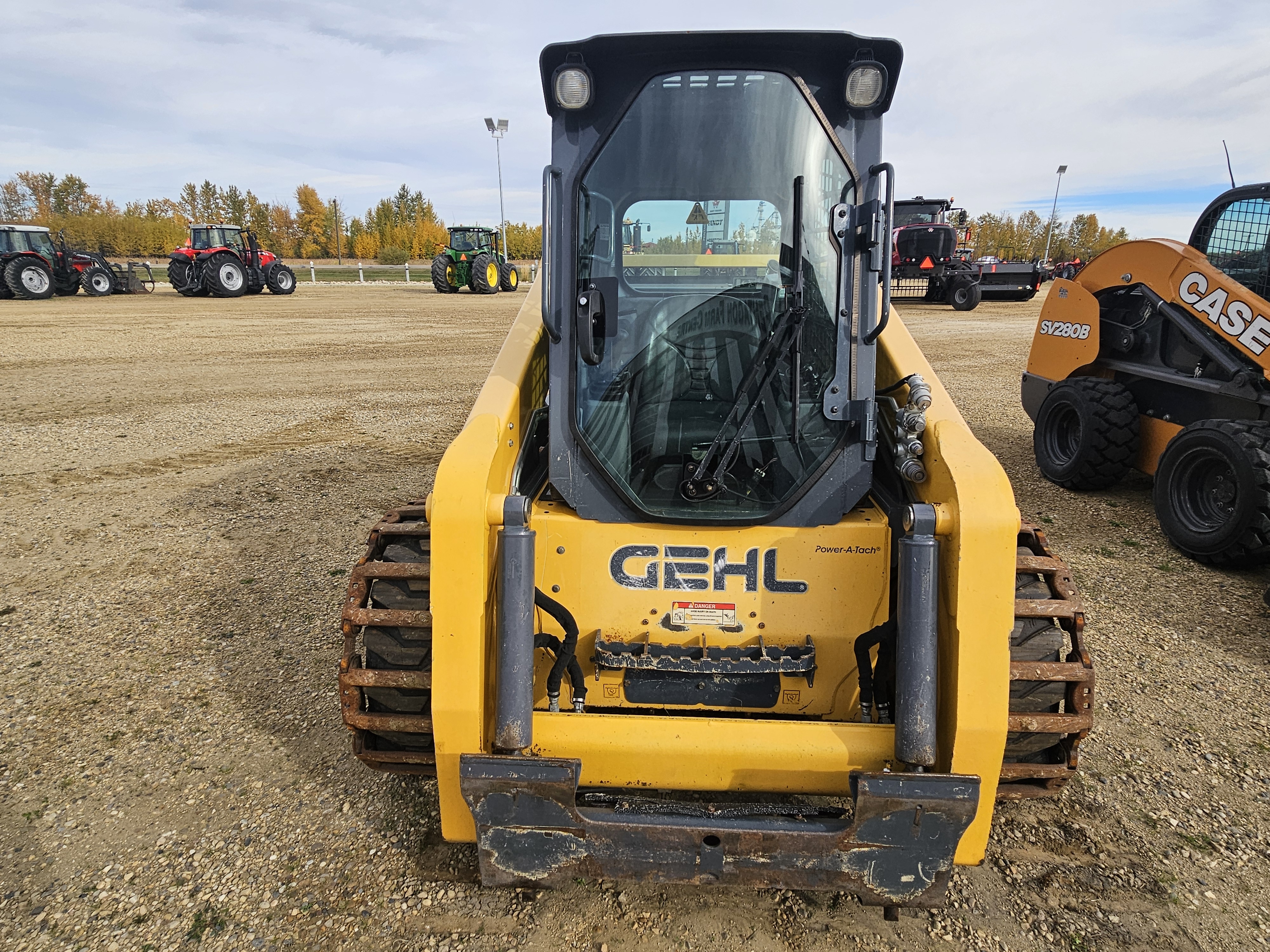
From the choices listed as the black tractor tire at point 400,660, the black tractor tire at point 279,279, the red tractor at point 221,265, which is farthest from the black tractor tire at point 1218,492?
the black tractor tire at point 279,279

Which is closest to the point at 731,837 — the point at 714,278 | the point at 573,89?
the point at 714,278

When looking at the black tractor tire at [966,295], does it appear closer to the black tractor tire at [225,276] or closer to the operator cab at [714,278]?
the operator cab at [714,278]

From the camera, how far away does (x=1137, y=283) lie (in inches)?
227

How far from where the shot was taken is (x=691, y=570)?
256cm

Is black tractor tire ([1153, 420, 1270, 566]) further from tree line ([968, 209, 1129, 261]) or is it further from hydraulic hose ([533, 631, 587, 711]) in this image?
tree line ([968, 209, 1129, 261])

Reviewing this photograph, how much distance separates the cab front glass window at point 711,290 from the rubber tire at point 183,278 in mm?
25309

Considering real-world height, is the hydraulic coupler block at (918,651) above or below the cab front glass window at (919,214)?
below

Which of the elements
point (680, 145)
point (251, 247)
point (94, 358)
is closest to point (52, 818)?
point (680, 145)

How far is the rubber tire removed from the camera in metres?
23.4

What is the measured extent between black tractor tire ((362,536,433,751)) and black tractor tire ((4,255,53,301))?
26.3m

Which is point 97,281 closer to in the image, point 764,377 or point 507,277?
point 507,277

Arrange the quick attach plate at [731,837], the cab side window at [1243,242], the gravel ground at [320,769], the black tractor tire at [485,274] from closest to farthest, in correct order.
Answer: the quick attach plate at [731,837], the gravel ground at [320,769], the cab side window at [1243,242], the black tractor tire at [485,274]

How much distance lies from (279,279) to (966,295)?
21.5m

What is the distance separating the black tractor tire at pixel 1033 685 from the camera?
92.1 inches
